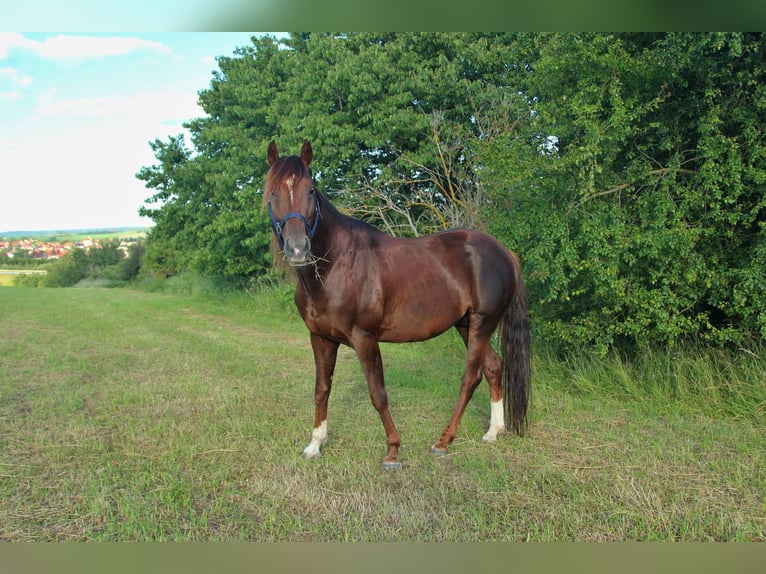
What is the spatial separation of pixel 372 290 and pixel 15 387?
503cm

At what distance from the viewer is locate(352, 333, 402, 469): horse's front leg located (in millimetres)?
3807

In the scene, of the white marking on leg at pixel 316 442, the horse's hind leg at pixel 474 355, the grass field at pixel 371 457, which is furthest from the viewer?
the horse's hind leg at pixel 474 355

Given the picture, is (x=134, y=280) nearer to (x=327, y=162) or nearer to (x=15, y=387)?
(x=327, y=162)

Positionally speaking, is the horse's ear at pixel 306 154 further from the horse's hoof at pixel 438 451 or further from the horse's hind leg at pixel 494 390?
the horse's hoof at pixel 438 451

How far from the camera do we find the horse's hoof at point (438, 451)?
13.1 feet

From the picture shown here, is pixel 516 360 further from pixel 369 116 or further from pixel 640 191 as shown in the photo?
pixel 369 116

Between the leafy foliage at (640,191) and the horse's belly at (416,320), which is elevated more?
the leafy foliage at (640,191)

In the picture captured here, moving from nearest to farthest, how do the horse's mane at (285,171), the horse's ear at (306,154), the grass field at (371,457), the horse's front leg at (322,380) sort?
the grass field at (371,457) < the horse's mane at (285,171) < the horse's ear at (306,154) < the horse's front leg at (322,380)

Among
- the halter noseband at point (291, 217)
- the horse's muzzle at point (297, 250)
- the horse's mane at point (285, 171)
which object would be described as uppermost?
the horse's mane at point (285, 171)

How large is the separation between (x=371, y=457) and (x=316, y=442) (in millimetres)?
467

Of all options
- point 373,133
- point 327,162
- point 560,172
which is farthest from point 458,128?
point 560,172

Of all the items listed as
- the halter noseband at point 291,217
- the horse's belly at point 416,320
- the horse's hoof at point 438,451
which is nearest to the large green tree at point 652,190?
the horse's belly at point 416,320

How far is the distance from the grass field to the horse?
1.38ft

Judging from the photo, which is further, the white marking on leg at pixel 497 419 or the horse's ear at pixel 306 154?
the white marking on leg at pixel 497 419
